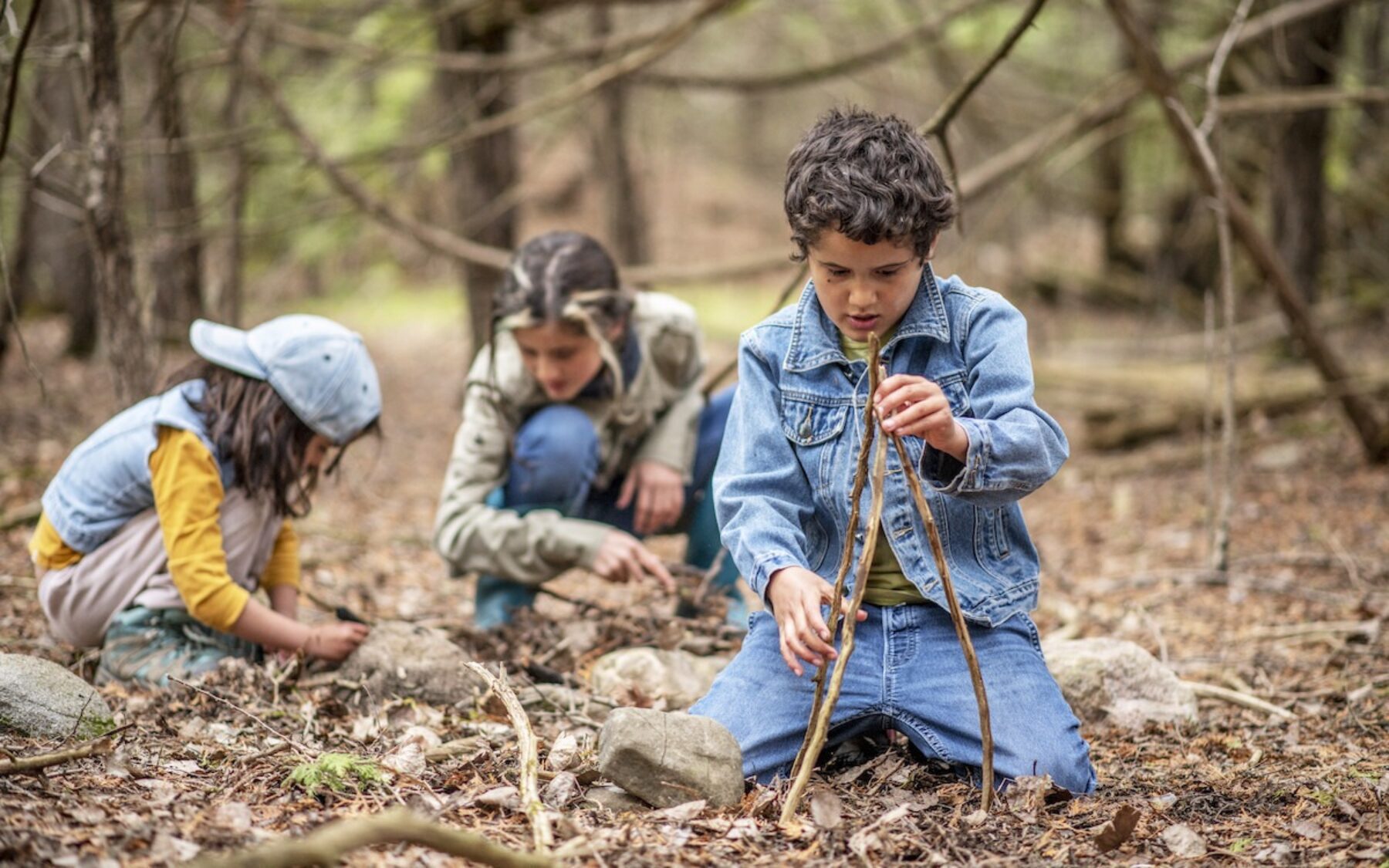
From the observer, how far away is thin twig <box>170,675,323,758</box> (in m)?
2.33

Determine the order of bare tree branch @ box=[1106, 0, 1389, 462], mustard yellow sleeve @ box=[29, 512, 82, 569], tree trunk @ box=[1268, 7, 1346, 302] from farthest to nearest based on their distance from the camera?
tree trunk @ box=[1268, 7, 1346, 302], bare tree branch @ box=[1106, 0, 1389, 462], mustard yellow sleeve @ box=[29, 512, 82, 569]

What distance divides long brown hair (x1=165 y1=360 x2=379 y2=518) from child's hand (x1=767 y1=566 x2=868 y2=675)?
1.48 meters

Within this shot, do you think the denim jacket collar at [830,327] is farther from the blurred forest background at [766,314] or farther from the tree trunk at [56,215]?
the tree trunk at [56,215]

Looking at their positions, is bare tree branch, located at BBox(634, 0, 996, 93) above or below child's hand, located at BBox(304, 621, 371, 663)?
above

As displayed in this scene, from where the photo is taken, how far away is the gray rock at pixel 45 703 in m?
2.37

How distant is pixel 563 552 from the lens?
3.43 meters

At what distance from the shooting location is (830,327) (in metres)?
2.54

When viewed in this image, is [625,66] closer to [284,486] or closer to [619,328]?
[619,328]

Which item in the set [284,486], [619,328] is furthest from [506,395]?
[284,486]

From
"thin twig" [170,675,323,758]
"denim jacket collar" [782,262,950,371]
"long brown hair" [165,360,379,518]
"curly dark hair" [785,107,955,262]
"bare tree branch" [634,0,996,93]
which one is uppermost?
"bare tree branch" [634,0,996,93]

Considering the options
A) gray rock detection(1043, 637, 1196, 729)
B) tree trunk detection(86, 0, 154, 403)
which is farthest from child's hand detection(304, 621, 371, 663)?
gray rock detection(1043, 637, 1196, 729)

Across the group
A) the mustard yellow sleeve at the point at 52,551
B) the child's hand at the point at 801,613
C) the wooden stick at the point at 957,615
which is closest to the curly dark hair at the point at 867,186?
the wooden stick at the point at 957,615

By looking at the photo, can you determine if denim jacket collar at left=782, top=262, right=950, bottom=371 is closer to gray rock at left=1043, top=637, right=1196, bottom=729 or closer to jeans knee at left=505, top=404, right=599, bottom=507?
gray rock at left=1043, top=637, right=1196, bottom=729

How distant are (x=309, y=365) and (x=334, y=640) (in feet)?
2.38
